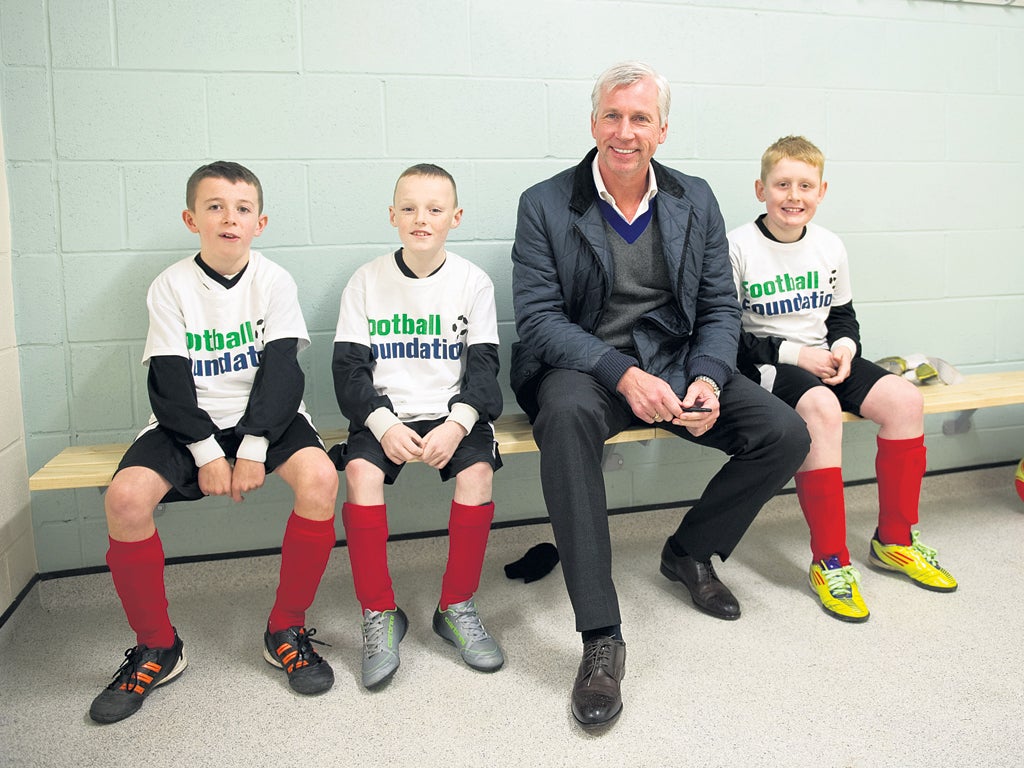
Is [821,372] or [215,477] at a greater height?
[821,372]

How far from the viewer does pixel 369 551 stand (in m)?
1.88

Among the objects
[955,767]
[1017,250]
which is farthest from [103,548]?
[1017,250]

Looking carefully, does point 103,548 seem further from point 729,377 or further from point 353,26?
point 729,377

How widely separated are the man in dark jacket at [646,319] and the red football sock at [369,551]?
414 mm

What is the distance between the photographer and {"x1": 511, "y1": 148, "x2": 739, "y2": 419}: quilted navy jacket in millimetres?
2117

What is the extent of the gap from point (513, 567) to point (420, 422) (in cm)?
59

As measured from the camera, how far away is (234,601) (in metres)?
2.27

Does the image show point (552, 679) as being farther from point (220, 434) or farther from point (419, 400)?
point (220, 434)

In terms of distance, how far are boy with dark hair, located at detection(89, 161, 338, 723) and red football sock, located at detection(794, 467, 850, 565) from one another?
3.99 ft

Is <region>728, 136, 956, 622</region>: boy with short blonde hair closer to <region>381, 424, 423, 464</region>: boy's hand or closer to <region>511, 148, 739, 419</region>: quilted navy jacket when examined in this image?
<region>511, 148, 739, 419</region>: quilted navy jacket

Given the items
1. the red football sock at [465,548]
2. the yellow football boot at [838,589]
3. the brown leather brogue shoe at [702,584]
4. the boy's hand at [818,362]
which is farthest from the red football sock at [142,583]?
the boy's hand at [818,362]

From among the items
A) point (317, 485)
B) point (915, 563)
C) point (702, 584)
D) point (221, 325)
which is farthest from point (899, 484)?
point (221, 325)

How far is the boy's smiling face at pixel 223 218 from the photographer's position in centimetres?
193

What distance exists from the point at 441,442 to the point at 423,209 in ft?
1.85
